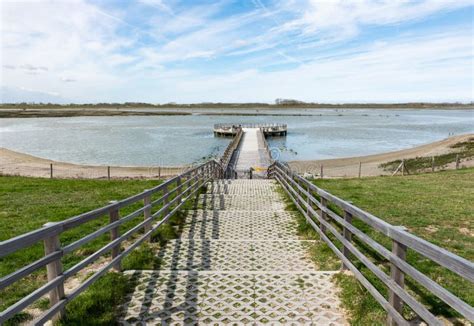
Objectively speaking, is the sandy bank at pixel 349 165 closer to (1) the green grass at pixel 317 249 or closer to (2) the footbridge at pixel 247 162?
(2) the footbridge at pixel 247 162

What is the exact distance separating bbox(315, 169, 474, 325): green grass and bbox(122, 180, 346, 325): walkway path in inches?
14.2

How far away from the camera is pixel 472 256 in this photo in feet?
20.5

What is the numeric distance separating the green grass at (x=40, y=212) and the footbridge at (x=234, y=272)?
68 millimetres

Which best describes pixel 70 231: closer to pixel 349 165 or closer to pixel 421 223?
pixel 421 223

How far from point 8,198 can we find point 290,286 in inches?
422

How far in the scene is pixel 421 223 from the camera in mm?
8430

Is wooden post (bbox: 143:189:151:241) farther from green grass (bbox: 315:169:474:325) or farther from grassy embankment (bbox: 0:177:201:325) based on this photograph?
green grass (bbox: 315:169:474:325)

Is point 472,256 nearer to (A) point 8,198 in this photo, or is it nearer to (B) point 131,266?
(B) point 131,266

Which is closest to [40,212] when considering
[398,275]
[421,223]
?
[398,275]

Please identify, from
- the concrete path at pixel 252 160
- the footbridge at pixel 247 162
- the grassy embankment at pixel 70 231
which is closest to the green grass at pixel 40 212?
the grassy embankment at pixel 70 231

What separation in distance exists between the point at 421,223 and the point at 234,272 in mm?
5275

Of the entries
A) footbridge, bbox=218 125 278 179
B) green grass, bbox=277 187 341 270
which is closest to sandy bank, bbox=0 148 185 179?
footbridge, bbox=218 125 278 179

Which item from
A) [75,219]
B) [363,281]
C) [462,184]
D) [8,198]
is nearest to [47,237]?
[75,219]

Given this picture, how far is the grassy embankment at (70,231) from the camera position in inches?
171
